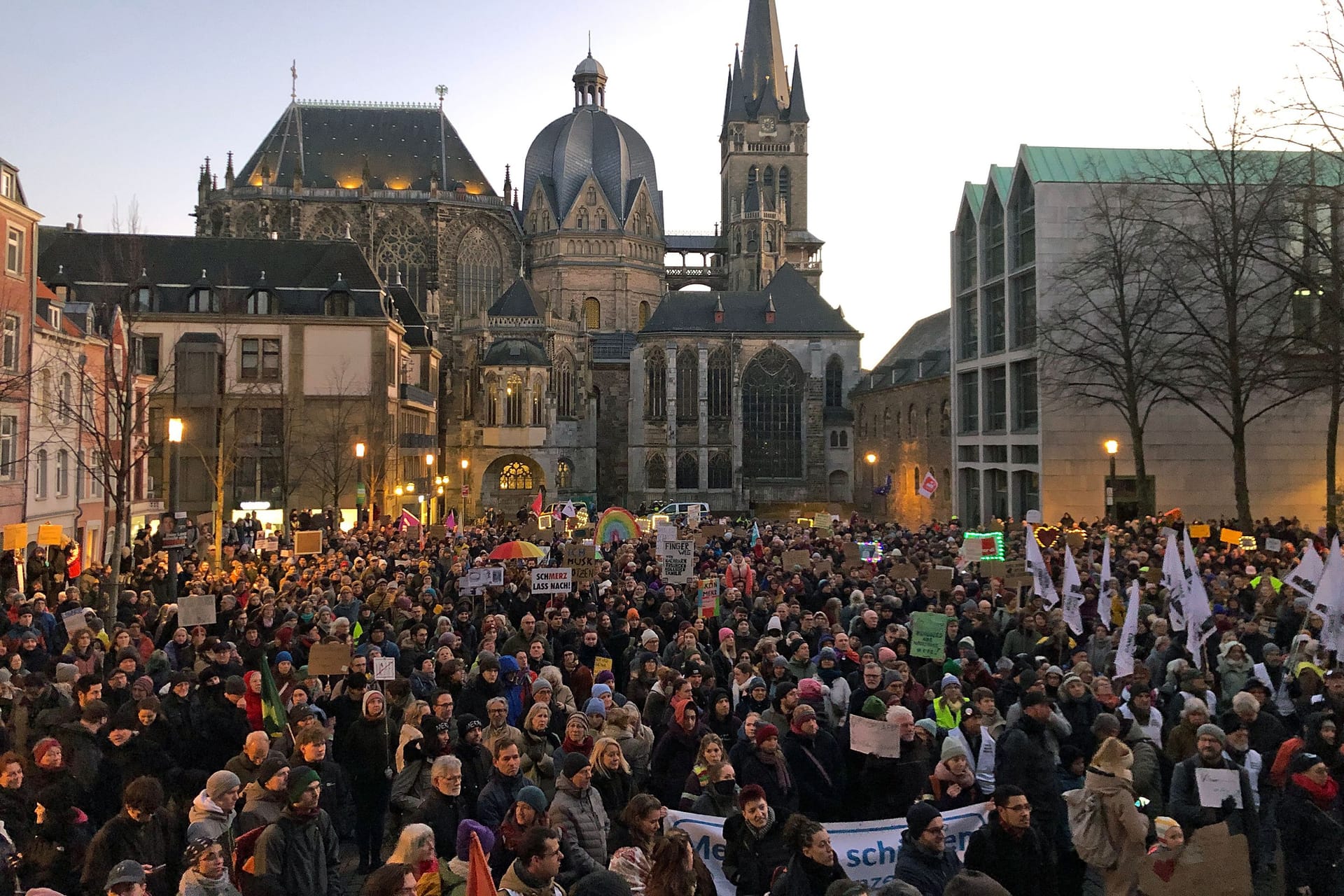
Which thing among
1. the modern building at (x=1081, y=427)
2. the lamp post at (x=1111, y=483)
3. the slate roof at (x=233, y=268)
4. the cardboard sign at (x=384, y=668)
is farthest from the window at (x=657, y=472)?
the cardboard sign at (x=384, y=668)

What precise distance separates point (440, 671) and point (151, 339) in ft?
115

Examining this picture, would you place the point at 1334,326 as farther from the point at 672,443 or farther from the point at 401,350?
the point at 672,443

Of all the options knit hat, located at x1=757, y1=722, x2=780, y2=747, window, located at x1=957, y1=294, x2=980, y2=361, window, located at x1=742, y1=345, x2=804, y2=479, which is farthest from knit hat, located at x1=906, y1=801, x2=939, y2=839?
window, located at x1=742, y1=345, x2=804, y2=479

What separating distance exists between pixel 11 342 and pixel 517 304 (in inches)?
1532

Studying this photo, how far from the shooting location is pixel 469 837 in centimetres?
598

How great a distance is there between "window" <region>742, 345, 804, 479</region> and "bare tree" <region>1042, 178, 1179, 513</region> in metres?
30.3

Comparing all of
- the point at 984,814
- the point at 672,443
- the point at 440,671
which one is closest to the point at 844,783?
the point at 984,814

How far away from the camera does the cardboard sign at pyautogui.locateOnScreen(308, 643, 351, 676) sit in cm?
1015

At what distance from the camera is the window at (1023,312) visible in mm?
37656

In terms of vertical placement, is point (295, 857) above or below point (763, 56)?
Result: below

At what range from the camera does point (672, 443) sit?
6581cm

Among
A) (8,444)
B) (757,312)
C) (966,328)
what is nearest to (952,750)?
(8,444)

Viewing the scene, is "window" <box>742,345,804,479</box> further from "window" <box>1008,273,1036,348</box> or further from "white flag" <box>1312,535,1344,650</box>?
"white flag" <box>1312,535,1344,650</box>

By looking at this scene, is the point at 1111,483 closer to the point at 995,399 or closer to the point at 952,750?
the point at 995,399
